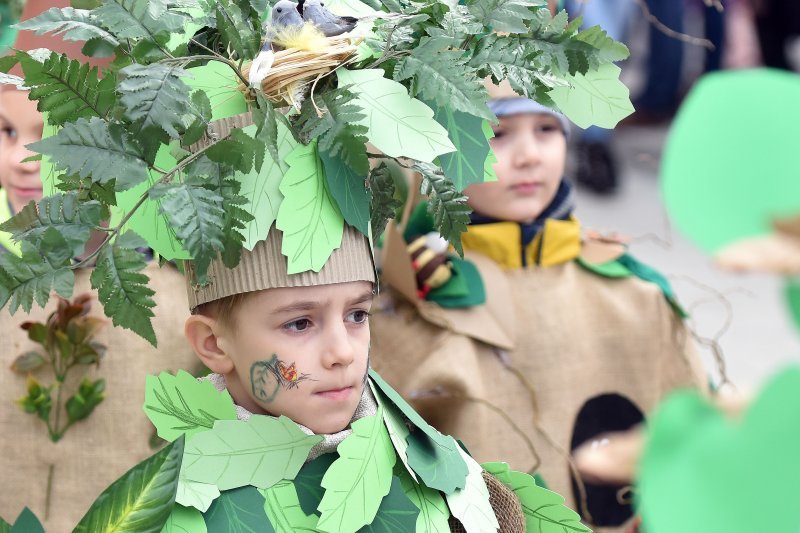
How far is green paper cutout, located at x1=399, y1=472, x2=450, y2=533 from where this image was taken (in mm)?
1207

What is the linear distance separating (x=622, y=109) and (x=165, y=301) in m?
0.81

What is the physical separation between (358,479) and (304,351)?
0.44 ft

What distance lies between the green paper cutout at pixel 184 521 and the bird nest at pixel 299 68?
0.40 metres

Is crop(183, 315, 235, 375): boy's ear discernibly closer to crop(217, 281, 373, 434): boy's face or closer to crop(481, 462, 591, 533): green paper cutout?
crop(217, 281, 373, 434): boy's face

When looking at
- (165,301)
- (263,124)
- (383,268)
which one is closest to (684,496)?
(263,124)

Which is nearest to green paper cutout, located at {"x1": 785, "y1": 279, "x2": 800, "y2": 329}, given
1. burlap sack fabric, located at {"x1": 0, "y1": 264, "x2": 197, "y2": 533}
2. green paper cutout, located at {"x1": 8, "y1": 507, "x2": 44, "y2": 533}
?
green paper cutout, located at {"x1": 8, "y1": 507, "x2": 44, "y2": 533}

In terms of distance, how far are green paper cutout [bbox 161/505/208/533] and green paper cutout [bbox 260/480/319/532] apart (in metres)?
0.07

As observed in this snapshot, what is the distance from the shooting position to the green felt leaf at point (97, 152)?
3.43 feet

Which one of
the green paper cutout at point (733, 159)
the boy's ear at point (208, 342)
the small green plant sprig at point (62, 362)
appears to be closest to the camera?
the green paper cutout at point (733, 159)

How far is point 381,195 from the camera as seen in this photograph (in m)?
1.27

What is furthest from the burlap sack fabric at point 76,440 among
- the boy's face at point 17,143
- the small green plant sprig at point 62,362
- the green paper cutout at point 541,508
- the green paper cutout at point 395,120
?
the green paper cutout at point 395,120

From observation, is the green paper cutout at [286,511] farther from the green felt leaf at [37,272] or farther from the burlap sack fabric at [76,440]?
the burlap sack fabric at [76,440]

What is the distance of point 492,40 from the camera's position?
118cm

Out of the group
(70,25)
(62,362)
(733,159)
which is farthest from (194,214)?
(62,362)
